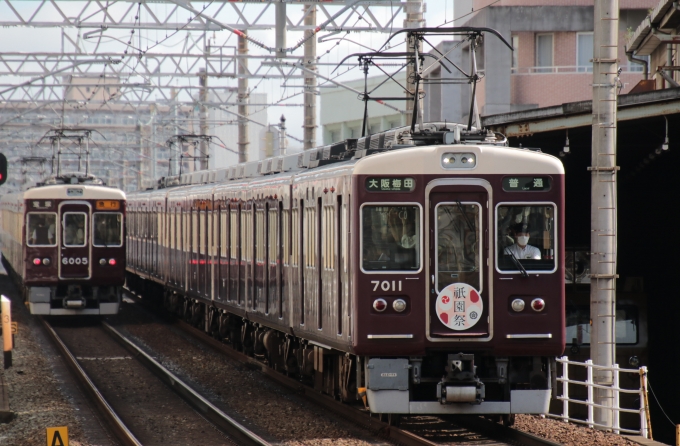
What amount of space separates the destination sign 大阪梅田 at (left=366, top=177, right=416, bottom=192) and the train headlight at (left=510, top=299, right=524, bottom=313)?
132 centimetres

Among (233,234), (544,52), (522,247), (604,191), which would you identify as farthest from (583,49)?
(522,247)

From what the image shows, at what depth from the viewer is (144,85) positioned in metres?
29.5

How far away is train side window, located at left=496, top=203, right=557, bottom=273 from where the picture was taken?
32.1ft

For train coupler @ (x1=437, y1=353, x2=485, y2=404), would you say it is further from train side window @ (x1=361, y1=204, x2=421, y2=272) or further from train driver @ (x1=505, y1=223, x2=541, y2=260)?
train driver @ (x1=505, y1=223, x2=541, y2=260)

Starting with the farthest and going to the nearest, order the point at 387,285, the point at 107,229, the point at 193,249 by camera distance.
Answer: the point at 107,229 < the point at 193,249 < the point at 387,285

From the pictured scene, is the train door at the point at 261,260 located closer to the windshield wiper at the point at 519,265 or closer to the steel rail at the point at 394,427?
the steel rail at the point at 394,427

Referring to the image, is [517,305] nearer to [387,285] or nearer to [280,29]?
[387,285]

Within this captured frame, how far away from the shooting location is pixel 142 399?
13.3 m

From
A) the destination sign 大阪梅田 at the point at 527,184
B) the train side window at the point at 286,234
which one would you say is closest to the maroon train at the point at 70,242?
the train side window at the point at 286,234

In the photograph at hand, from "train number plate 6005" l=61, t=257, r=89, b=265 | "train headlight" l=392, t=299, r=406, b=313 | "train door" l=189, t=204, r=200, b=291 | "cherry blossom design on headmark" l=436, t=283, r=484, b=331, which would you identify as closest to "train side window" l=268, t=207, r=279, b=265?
"train headlight" l=392, t=299, r=406, b=313

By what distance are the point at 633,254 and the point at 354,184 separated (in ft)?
41.4

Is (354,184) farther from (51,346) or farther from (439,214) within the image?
(51,346)

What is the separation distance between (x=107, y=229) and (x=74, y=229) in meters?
0.63

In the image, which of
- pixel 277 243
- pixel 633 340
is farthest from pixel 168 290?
pixel 277 243
